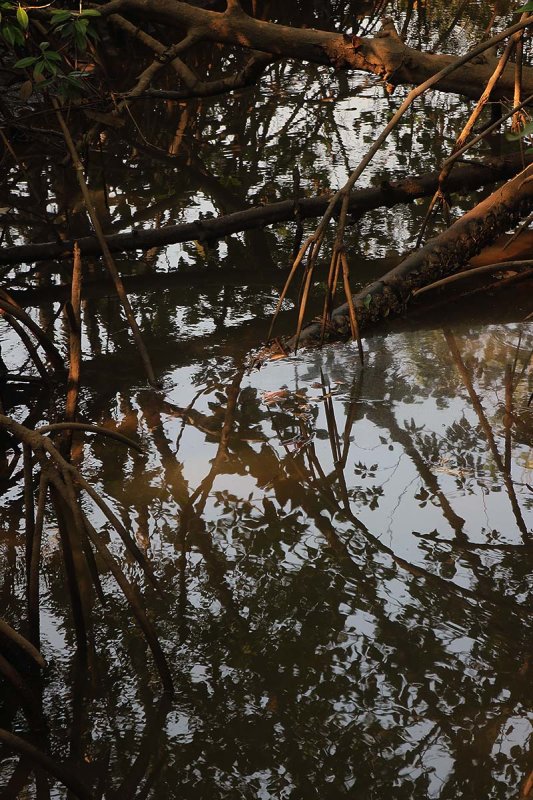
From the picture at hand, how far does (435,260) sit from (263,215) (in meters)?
1.23

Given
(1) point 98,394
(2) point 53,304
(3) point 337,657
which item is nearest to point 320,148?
(2) point 53,304

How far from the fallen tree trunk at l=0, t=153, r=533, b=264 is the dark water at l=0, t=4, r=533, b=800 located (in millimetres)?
341

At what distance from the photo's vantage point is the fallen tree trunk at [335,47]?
6273 millimetres

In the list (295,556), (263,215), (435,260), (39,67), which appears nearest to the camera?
(295,556)

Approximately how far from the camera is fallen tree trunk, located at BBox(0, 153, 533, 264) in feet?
19.8

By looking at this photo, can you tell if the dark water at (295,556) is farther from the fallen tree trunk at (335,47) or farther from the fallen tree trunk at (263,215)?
the fallen tree trunk at (335,47)

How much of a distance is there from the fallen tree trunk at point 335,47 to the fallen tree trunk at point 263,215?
1.84 feet

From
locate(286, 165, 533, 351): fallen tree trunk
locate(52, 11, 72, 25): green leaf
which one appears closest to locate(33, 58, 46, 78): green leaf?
locate(52, 11, 72, 25): green leaf

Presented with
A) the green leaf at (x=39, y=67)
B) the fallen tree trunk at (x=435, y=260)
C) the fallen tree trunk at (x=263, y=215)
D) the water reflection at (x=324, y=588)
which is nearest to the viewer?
the water reflection at (x=324, y=588)

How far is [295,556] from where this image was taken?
3.43 m

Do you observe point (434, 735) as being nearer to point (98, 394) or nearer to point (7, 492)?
point (7, 492)

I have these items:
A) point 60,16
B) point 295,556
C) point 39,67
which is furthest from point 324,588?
point 60,16

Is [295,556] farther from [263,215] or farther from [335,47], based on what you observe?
[335,47]

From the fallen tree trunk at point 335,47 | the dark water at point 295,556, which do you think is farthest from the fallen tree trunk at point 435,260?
the fallen tree trunk at point 335,47
